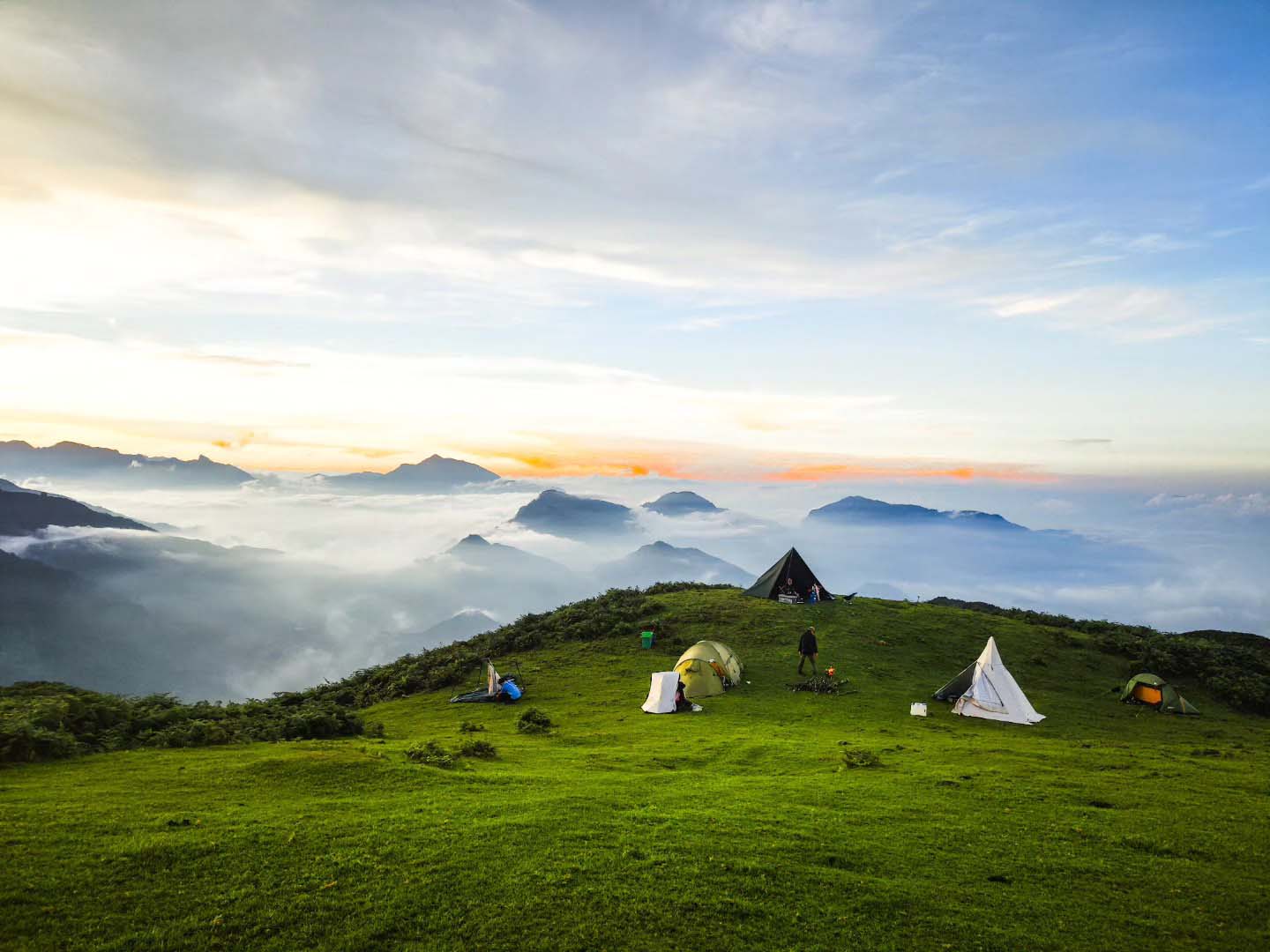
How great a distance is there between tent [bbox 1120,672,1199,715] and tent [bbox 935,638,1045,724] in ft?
24.2

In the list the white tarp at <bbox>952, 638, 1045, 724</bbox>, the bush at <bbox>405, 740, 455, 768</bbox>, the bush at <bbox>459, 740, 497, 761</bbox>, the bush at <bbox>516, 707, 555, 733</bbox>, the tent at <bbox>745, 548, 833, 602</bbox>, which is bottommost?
the bush at <bbox>516, 707, 555, 733</bbox>

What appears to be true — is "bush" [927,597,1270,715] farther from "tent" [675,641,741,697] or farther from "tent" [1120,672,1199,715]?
"tent" [675,641,741,697]

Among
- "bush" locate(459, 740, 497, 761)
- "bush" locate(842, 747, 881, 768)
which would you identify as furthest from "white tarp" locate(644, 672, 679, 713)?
"bush" locate(842, 747, 881, 768)

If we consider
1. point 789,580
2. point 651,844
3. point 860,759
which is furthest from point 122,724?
point 789,580

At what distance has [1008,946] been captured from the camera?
11531 millimetres

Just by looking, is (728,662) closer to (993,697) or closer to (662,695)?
(662,695)

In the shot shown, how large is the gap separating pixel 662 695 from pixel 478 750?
38.4ft

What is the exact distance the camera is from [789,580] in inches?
2110

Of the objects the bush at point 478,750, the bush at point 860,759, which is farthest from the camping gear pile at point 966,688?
the bush at point 478,750

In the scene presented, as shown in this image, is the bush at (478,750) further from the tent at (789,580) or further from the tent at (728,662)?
the tent at (789,580)

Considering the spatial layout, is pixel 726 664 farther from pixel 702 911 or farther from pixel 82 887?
pixel 82 887

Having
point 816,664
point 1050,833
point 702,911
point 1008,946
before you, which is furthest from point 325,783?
point 816,664

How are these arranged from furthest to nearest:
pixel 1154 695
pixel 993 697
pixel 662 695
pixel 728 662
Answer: pixel 728 662
pixel 1154 695
pixel 662 695
pixel 993 697

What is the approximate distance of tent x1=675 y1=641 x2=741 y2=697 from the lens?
117 feet
